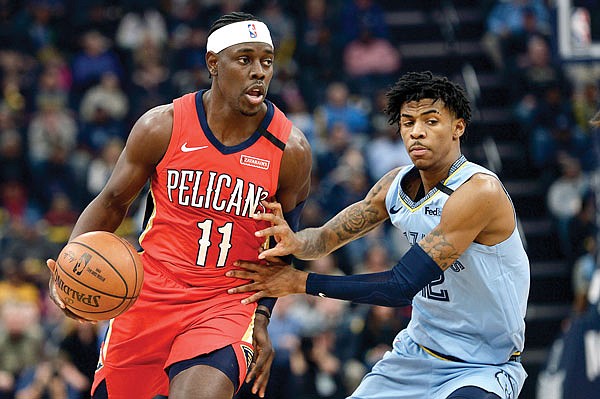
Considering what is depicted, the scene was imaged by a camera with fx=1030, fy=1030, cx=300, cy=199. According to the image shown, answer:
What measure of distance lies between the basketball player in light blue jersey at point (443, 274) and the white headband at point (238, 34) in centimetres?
78

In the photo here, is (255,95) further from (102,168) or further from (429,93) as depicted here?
(102,168)

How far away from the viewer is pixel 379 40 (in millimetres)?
15039

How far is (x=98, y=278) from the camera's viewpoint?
17.1 feet

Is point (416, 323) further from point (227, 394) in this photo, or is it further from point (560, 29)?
point (560, 29)

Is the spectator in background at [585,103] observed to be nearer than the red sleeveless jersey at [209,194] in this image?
No

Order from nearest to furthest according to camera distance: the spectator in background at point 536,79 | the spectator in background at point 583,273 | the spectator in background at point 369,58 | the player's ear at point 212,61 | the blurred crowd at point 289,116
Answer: the player's ear at point 212,61
the blurred crowd at point 289,116
the spectator in background at point 583,273
the spectator in background at point 536,79
the spectator in background at point 369,58

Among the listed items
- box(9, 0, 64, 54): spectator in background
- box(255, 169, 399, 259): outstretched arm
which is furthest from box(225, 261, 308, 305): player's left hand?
box(9, 0, 64, 54): spectator in background

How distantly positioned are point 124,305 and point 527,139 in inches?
399

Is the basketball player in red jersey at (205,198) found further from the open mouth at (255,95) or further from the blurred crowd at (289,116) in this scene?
the blurred crowd at (289,116)

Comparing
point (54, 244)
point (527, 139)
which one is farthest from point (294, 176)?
point (527, 139)

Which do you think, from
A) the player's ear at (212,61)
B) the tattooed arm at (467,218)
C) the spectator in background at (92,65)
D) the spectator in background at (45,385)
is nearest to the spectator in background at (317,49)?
the spectator in background at (92,65)

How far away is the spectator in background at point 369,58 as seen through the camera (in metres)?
14.8

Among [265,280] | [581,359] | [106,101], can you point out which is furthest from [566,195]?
[265,280]

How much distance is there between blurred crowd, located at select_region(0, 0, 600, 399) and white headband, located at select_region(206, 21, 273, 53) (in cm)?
499
